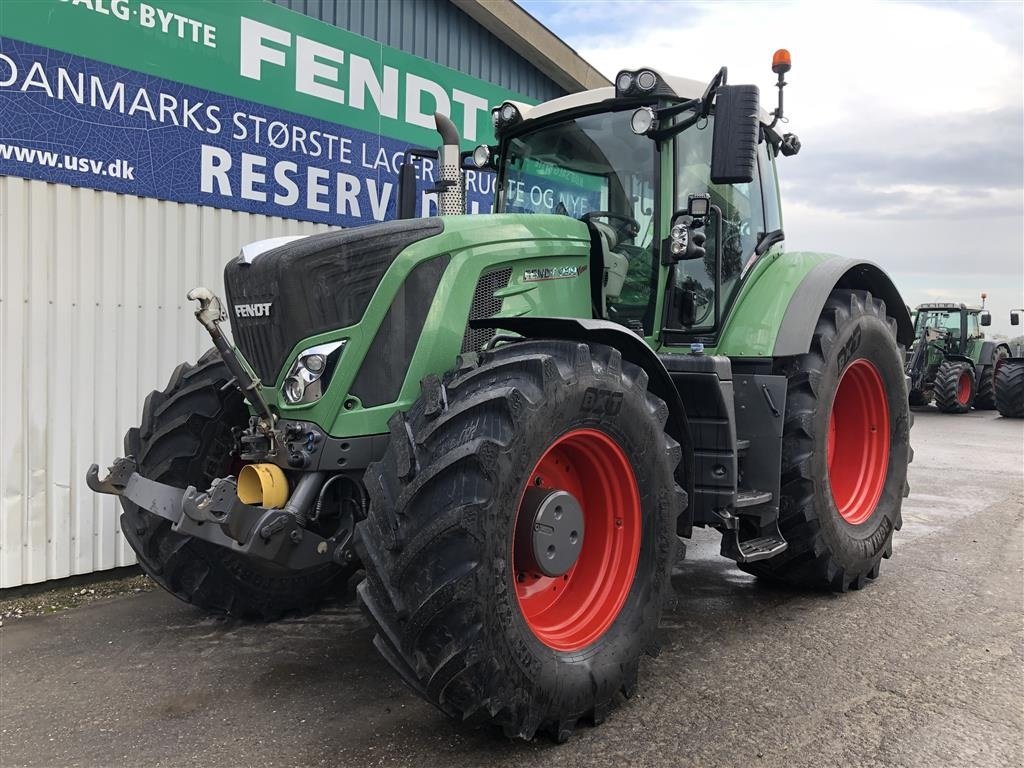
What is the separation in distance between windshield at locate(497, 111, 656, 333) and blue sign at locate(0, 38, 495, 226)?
1.29m

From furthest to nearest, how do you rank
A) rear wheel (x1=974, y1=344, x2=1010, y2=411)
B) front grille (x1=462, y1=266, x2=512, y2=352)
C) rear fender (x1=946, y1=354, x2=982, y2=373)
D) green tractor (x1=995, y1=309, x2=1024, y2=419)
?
rear wheel (x1=974, y1=344, x2=1010, y2=411), rear fender (x1=946, y1=354, x2=982, y2=373), green tractor (x1=995, y1=309, x2=1024, y2=419), front grille (x1=462, y1=266, x2=512, y2=352)

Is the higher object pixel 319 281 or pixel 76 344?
pixel 319 281

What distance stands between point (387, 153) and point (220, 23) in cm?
159

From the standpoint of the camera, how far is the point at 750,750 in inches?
116

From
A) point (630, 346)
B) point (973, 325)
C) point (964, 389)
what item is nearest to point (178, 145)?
point (630, 346)

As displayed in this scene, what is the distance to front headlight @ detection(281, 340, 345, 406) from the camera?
311cm

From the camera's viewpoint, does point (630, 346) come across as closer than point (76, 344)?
Yes

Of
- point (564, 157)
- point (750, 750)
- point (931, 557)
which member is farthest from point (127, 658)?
point (931, 557)

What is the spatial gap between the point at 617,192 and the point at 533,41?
13.4ft

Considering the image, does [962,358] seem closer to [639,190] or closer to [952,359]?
[952,359]

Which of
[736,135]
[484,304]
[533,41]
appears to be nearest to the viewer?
[484,304]

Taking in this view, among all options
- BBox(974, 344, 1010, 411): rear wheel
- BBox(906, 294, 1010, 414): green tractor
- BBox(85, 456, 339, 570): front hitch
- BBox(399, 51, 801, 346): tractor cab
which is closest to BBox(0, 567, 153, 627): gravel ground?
BBox(85, 456, 339, 570): front hitch

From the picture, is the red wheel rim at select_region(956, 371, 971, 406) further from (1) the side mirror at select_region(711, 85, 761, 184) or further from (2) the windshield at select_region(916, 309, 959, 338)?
(1) the side mirror at select_region(711, 85, 761, 184)

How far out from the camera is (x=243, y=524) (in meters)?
2.90
